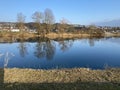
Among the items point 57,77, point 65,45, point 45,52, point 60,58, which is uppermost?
point 57,77

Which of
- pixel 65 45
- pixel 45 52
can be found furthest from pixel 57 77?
pixel 65 45

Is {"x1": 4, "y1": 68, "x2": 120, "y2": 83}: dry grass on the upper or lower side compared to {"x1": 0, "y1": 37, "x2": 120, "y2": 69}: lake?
upper

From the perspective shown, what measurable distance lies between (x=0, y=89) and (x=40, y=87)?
4.03 ft

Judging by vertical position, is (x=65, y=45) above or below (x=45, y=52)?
below

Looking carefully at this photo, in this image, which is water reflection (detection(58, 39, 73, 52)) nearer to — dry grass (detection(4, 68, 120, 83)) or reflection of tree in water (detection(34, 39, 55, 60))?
reflection of tree in water (detection(34, 39, 55, 60))

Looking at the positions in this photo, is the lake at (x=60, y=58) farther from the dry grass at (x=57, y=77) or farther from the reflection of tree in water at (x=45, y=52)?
the dry grass at (x=57, y=77)

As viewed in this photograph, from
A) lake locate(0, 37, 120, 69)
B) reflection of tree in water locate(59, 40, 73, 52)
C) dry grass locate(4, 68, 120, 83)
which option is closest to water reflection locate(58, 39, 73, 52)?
reflection of tree in water locate(59, 40, 73, 52)

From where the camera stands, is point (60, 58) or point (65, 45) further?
point (65, 45)

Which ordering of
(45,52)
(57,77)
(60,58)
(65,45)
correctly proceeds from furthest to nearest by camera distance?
(65,45)
(45,52)
(60,58)
(57,77)

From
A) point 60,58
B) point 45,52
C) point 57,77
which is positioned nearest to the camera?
point 57,77

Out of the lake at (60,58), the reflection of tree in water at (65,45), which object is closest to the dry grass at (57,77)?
the lake at (60,58)

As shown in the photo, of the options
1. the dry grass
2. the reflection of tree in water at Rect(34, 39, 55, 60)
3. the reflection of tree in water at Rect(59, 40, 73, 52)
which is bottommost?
the reflection of tree in water at Rect(59, 40, 73, 52)

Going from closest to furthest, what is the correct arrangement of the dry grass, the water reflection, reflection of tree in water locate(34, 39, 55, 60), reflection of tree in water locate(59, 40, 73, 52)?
1. the dry grass
2. reflection of tree in water locate(34, 39, 55, 60)
3. reflection of tree in water locate(59, 40, 73, 52)
4. the water reflection

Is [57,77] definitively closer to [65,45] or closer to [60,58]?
[60,58]
